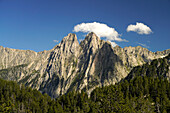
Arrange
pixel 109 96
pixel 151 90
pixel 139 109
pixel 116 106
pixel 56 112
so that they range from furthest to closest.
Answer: pixel 151 90 → pixel 56 112 → pixel 139 109 → pixel 109 96 → pixel 116 106

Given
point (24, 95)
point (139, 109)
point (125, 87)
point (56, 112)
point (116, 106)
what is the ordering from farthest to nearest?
point (24, 95) → point (125, 87) → point (56, 112) → point (139, 109) → point (116, 106)

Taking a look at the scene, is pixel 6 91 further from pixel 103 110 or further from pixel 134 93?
pixel 103 110

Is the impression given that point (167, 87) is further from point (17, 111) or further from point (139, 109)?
point (17, 111)

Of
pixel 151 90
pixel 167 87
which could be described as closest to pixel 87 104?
pixel 151 90

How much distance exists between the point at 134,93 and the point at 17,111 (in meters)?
86.9

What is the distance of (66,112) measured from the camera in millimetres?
134750

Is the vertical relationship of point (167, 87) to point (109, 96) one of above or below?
above

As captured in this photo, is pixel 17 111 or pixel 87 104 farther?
pixel 87 104

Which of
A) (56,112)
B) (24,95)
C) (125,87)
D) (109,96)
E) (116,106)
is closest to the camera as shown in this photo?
(116,106)

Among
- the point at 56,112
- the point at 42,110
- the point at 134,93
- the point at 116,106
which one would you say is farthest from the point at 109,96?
the point at 42,110

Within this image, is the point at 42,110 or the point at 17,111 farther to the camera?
the point at 42,110

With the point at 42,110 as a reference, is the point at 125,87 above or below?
above

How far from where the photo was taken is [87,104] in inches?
5714

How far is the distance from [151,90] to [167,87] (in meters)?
12.3
